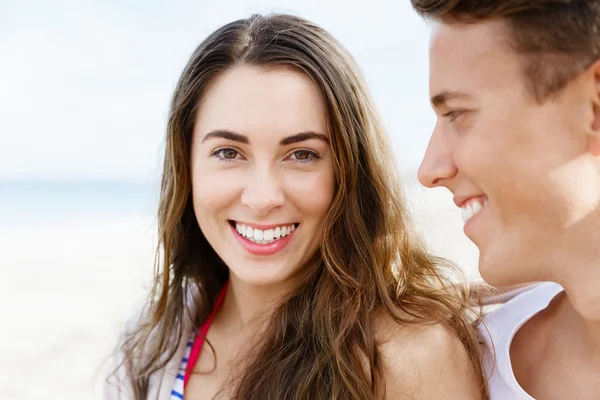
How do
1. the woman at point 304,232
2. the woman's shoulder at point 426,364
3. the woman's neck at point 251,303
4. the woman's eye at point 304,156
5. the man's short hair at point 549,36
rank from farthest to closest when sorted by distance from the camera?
1. the woman's neck at point 251,303
2. the woman's eye at point 304,156
3. the woman at point 304,232
4. the woman's shoulder at point 426,364
5. the man's short hair at point 549,36

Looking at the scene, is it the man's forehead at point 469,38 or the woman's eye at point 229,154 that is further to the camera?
the woman's eye at point 229,154

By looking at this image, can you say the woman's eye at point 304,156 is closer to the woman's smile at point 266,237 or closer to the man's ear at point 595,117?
the woman's smile at point 266,237

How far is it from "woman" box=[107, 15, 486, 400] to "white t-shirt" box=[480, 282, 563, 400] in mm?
78

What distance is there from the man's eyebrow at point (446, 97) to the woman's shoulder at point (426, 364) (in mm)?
914

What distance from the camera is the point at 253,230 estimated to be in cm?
288

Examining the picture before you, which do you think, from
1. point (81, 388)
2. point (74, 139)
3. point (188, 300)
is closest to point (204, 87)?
point (188, 300)

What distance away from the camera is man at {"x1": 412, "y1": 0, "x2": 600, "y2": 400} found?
1.93 meters

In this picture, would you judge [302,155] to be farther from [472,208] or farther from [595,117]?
[595,117]

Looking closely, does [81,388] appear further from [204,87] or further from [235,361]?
[204,87]

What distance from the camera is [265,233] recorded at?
2.85m

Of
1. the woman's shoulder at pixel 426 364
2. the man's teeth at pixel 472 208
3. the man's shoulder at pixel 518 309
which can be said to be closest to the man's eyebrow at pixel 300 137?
the man's teeth at pixel 472 208

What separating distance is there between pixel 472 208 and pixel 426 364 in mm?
649

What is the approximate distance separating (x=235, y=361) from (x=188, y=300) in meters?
0.58

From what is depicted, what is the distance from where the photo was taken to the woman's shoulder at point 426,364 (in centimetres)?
251
